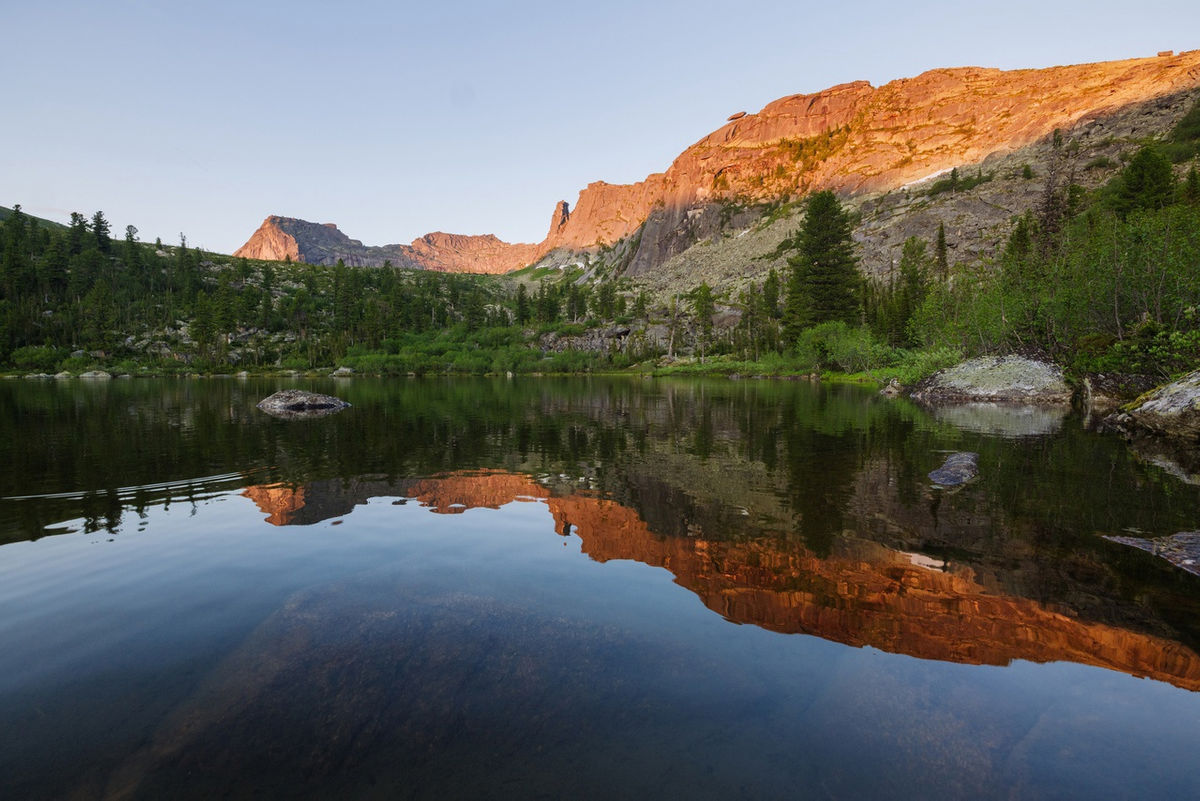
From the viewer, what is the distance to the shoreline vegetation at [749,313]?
4012 centimetres

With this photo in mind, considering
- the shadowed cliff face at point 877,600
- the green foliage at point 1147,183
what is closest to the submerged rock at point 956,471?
the shadowed cliff face at point 877,600

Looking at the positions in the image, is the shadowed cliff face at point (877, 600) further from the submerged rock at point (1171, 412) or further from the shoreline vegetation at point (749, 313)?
the shoreline vegetation at point (749, 313)

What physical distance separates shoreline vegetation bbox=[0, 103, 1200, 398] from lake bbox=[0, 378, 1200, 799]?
2704 cm

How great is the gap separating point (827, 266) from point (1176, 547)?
11015 cm

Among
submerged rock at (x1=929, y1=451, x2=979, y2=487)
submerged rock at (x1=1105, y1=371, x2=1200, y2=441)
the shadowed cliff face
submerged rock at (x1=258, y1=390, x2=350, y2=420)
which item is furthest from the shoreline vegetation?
submerged rock at (x1=258, y1=390, x2=350, y2=420)

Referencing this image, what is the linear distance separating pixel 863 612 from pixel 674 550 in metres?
3.53

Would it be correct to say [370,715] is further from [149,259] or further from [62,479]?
[149,259]

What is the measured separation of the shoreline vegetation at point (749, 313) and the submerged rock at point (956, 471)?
17378 millimetres

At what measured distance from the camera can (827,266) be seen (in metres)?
110

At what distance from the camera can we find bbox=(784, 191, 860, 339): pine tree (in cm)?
10821

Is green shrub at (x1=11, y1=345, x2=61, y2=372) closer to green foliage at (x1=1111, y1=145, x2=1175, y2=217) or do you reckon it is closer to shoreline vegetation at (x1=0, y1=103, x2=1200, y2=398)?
shoreline vegetation at (x1=0, y1=103, x2=1200, y2=398)

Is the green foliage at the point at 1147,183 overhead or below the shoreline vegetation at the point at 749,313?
overhead

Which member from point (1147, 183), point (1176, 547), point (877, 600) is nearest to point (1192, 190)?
point (1147, 183)

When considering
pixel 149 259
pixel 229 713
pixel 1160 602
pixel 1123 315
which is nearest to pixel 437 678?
pixel 229 713
